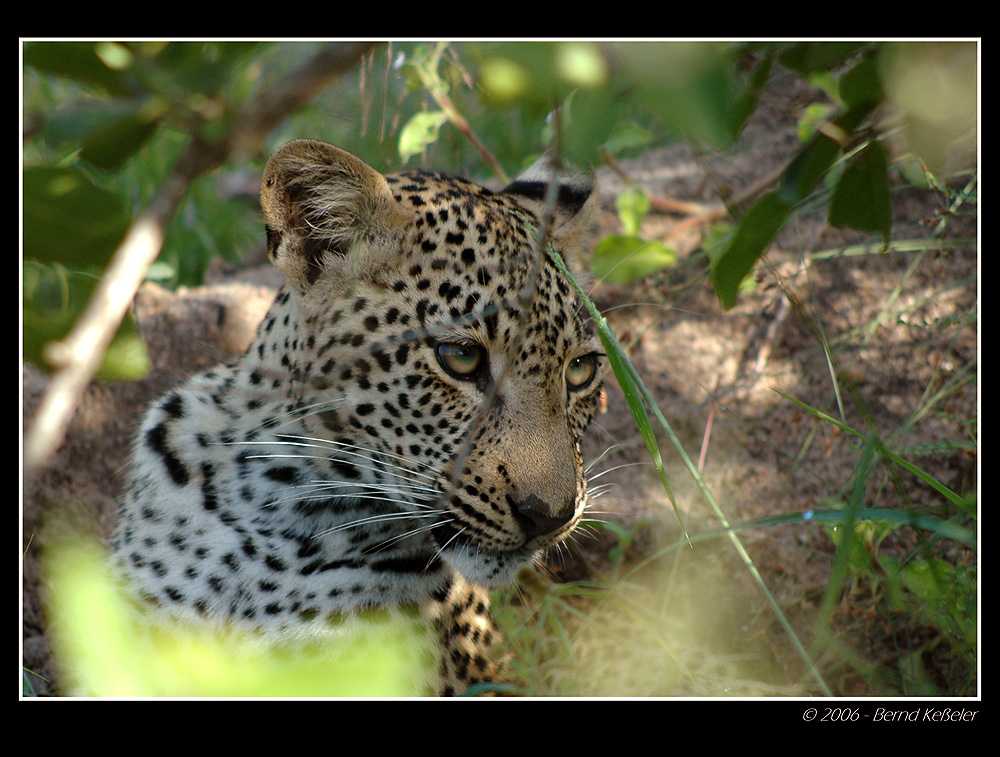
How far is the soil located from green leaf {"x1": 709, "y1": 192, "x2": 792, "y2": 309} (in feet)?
2.41

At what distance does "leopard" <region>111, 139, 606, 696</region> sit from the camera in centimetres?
208

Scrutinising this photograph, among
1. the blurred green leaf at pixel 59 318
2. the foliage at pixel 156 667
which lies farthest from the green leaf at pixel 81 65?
the foliage at pixel 156 667

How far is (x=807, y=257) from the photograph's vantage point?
3.65 m

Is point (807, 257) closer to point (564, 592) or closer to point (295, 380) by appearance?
point (564, 592)

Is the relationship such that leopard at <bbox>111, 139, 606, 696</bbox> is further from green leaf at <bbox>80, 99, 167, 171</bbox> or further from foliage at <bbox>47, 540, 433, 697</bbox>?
foliage at <bbox>47, 540, 433, 697</bbox>

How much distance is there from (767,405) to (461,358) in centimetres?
210

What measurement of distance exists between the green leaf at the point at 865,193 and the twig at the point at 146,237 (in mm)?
1313

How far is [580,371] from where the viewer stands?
2.44 metres

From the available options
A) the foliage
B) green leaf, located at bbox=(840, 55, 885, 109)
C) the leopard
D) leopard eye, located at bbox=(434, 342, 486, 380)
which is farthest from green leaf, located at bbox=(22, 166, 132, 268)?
green leaf, located at bbox=(840, 55, 885, 109)

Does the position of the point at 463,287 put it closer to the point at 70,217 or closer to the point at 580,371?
the point at 580,371

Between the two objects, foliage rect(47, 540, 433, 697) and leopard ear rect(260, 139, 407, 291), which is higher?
leopard ear rect(260, 139, 407, 291)

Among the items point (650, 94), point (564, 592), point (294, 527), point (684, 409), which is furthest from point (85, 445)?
point (650, 94)
